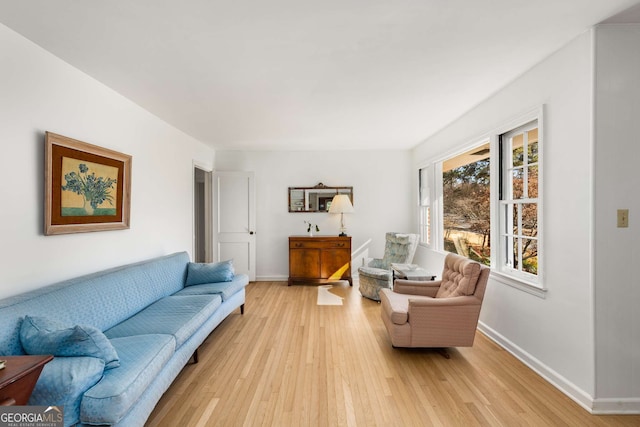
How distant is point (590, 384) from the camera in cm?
201

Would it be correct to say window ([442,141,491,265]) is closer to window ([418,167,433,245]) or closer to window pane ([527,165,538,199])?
window ([418,167,433,245])

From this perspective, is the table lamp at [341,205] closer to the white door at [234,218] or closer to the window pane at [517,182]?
the white door at [234,218]

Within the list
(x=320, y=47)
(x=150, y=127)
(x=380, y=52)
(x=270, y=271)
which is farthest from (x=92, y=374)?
(x=270, y=271)

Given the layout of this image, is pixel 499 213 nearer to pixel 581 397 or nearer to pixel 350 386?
pixel 581 397

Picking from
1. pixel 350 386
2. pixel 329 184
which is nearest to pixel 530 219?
pixel 350 386

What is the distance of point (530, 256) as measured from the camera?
2.80m

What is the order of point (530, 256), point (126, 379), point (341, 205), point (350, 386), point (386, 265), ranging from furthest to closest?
point (341, 205)
point (386, 265)
point (530, 256)
point (350, 386)
point (126, 379)

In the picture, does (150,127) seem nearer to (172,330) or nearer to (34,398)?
(172,330)

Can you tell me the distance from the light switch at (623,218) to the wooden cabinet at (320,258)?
3669 millimetres

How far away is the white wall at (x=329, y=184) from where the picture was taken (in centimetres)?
588

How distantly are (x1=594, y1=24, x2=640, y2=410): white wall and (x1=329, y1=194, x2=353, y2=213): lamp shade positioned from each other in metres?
3.72

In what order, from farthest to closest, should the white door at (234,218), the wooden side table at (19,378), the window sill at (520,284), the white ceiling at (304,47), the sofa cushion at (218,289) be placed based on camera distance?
the white door at (234,218)
the sofa cushion at (218,289)
the window sill at (520,284)
the white ceiling at (304,47)
the wooden side table at (19,378)

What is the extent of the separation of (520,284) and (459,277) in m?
0.50

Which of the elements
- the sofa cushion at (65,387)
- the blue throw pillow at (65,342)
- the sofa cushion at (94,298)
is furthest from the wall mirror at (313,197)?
the sofa cushion at (65,387)
